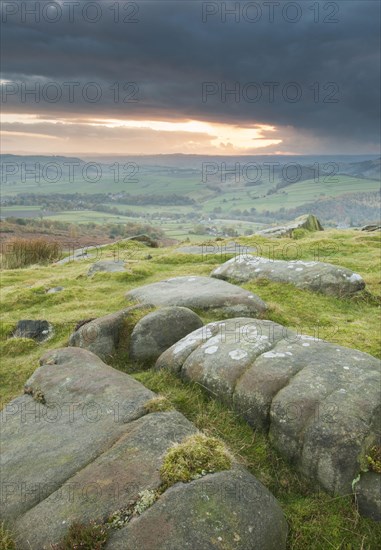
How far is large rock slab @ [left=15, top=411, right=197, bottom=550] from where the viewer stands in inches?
214

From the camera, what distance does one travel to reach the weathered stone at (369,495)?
6219mm

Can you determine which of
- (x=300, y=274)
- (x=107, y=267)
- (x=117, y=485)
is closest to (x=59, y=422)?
(x=117, y=485)

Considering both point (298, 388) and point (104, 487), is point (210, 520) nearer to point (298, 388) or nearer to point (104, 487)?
point (104, 487)

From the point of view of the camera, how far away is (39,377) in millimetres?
9391

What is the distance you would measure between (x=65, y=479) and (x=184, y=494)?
2022 millimetres

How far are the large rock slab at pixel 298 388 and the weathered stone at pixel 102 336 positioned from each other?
6.67 ft

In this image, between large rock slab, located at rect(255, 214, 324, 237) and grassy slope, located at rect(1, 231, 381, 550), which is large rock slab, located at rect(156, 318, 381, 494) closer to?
grassy slope, located at rect(1, 231, 381, 550)

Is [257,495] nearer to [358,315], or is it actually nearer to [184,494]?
[184,494]

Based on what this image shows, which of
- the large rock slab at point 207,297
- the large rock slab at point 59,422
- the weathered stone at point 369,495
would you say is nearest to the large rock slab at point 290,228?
the large rock slab at point 207,297

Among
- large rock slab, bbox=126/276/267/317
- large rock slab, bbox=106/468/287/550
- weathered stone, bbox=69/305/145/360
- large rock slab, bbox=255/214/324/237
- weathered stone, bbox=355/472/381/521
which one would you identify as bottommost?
weathered stone, bbox=355/472/381/521

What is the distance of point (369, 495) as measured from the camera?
6312mm

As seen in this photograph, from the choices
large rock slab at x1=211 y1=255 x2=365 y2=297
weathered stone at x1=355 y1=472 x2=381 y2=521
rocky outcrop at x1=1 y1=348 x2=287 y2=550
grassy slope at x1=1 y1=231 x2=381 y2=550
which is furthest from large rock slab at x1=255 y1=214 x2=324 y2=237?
weathered stone at x1=355 y1=472 x2=381 y2=521

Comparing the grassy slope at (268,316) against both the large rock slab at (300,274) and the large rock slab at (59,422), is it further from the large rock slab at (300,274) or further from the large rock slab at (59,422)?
the large rock slab at (59,422)

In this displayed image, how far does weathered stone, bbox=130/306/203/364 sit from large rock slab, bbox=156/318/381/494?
0.73 meters
